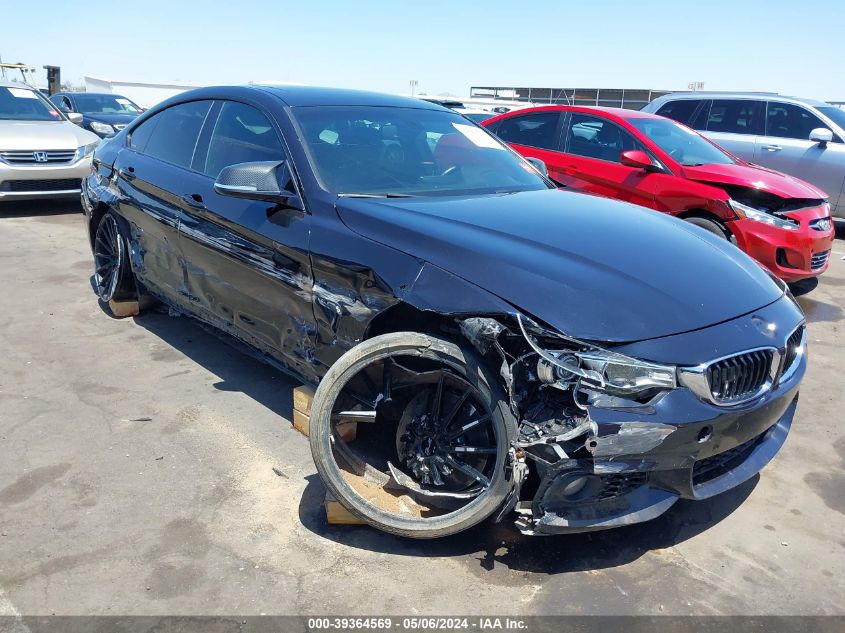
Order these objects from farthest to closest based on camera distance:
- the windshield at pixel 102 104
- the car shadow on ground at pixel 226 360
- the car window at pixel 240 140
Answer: the windshield at pixel 102 104 → the car shadow on ground at pixel 226 360 → the car window at pixel 240 140

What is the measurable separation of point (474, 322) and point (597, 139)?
5117mm

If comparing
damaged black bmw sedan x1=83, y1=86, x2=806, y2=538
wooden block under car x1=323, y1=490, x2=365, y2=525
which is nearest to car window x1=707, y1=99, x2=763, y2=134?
damaged black bmw sedan x1=83, y1=86, x2=806, y2=538

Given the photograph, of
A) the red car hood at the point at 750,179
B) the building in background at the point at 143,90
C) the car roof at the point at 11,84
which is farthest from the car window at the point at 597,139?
the building in background at the point at 143,90

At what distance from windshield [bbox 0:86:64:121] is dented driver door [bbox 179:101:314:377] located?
7.00 m

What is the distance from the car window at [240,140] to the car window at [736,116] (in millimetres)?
7834

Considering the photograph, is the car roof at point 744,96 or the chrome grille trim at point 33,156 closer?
the chrome grille trim at point 33,156

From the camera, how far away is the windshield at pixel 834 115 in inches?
375

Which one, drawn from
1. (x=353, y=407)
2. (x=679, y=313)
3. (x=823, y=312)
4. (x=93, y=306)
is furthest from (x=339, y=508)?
(x=823, y=312)

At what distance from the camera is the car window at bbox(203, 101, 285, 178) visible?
12.1ft

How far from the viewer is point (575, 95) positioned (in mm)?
28094

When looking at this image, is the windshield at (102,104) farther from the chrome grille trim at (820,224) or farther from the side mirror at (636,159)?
the chrome grille trim at (820,224)

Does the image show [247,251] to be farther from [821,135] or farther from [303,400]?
[821,135]

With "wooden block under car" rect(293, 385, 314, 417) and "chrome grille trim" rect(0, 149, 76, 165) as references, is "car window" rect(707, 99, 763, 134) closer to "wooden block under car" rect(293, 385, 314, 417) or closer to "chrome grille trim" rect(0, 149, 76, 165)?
"wooden block under car" rect(293, 385, 314, 417)

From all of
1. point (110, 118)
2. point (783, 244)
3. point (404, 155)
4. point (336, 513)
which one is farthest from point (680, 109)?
point (110, 118)
